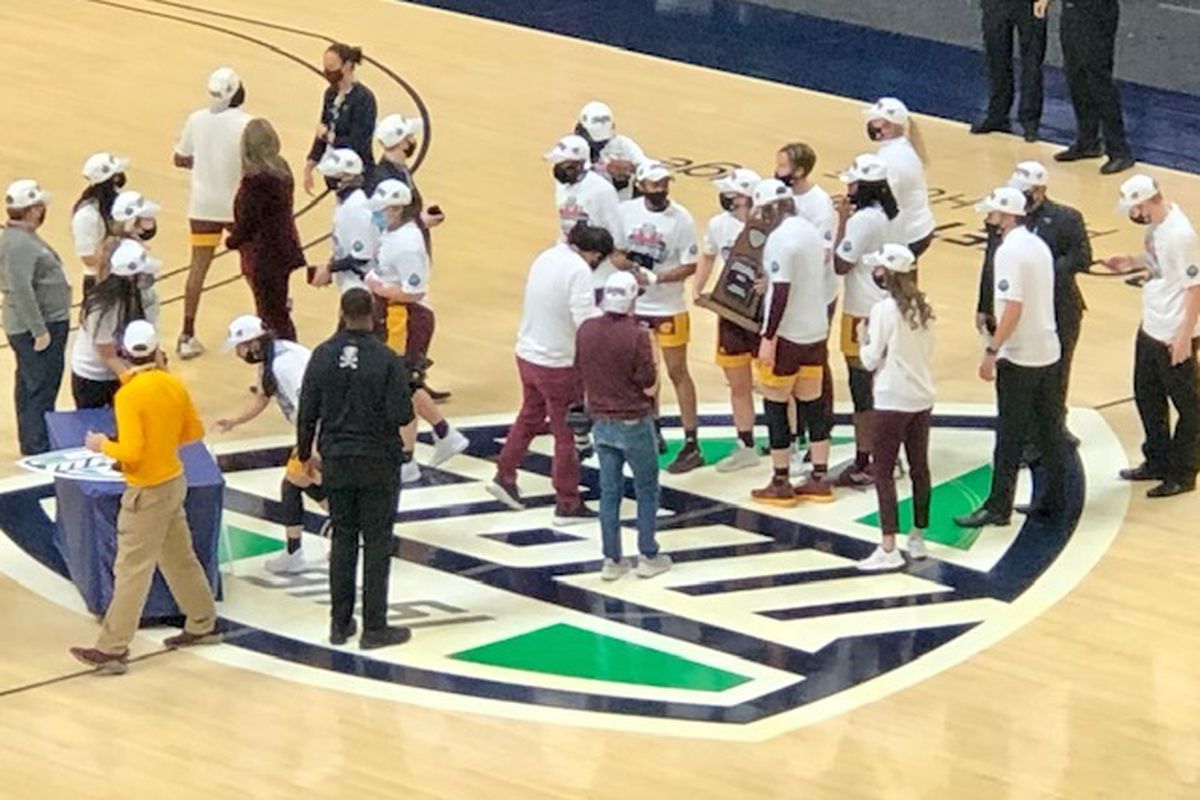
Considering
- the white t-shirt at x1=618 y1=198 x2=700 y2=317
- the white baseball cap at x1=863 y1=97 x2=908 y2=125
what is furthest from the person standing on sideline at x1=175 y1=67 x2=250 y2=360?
the white baseball cap at x1=863 y1=97 x2=908 y2=125

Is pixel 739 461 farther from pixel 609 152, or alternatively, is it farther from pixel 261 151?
pixel 261 151

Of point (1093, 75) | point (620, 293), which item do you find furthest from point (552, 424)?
point (1093, 75)

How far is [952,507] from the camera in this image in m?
14.0

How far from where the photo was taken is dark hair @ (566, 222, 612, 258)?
12852mm

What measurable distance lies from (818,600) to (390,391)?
2546 millimetres

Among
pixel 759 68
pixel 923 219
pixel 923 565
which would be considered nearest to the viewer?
pixel 923 565

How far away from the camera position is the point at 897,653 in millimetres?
12133

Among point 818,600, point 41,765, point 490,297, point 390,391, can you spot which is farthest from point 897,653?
point 490,297

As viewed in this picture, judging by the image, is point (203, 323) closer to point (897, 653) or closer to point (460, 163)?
point (460, 163)

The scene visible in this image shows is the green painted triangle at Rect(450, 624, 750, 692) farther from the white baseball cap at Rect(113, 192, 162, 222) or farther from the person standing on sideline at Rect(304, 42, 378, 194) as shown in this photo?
the person standing on sideline at Rect(304, 42, 378, 194)

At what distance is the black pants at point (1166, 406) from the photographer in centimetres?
1383

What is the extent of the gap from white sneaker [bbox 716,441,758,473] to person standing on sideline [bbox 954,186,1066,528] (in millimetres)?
1289

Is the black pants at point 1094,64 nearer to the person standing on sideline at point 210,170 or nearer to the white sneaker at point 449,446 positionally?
the person standing on sideline at point 210,170

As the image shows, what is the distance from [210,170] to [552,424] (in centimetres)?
356
